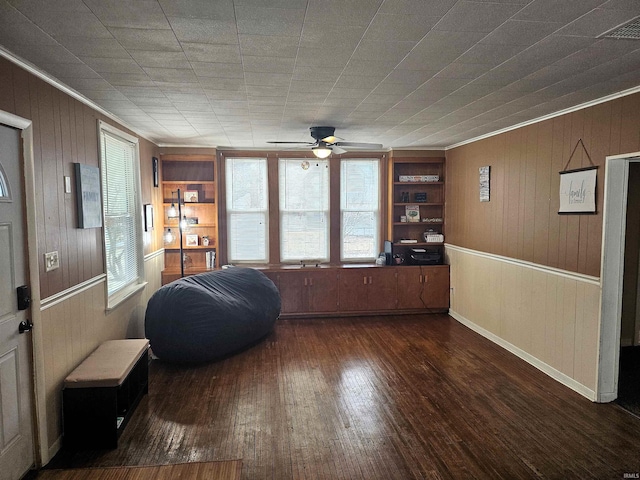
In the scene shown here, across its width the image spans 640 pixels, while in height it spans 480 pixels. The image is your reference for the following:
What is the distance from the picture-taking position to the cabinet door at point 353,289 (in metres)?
6.15

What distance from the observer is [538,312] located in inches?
166

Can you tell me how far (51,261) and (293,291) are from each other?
3.62 m

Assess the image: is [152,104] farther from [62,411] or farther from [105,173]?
[62,411]

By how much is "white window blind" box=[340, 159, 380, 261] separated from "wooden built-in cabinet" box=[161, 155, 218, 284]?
202cm

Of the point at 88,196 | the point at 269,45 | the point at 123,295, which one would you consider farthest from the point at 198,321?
the point at 269,45

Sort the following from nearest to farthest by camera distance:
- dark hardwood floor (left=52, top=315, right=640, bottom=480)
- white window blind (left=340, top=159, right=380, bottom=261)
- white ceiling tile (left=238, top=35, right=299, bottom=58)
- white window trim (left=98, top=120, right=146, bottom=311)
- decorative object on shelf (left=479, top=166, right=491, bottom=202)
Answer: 1. white ceiling tile (left=238, top=35, right=299, bottom=58)
2. dark hardwood floor (left=52, top=315, right=640, bottom=480)
3. white window trim (left=98, top=120, right=146, bottom=311)
4. decorative object on shelf (left=479, top=166, right=491, bottom=202)
5. white window blind (left=340, top=159, right=380, bottom=261)

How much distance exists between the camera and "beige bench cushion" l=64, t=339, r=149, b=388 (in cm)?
287

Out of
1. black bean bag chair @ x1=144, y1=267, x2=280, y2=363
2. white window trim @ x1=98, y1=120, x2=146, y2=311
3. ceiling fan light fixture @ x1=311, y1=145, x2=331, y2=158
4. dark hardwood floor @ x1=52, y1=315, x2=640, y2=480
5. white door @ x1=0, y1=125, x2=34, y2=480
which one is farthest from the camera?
ceiling fan light fixture @ x1=311, y1=145, x2=331, y2=158

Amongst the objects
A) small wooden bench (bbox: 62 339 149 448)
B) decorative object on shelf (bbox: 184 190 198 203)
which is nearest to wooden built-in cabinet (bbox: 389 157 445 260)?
decorative object on shelf (bbox: 184 190 198 203)

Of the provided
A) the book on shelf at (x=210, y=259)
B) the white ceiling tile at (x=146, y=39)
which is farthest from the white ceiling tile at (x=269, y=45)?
the book on shelf at (x=210, y=259)

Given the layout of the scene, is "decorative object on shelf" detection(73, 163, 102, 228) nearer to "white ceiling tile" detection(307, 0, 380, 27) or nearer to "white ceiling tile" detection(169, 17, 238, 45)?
"white ceiling tile" detection(169, 17, 238, 45)

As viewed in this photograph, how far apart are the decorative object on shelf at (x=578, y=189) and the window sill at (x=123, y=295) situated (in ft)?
14.3

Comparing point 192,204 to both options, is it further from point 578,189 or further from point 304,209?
point 578,189

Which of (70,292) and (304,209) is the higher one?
(304,209)
